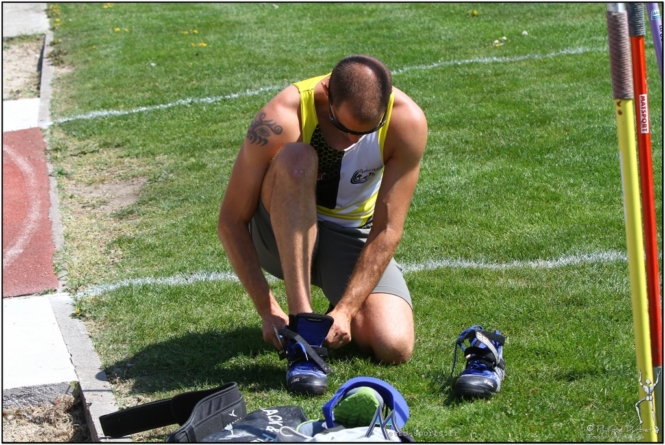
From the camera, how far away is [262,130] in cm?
401

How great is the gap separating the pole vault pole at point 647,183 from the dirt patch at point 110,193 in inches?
175

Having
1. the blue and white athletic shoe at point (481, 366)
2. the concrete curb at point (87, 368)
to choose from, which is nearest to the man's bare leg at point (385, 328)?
the blue and white athletic shoe at point (481, 366)

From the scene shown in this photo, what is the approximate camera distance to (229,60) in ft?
33.7

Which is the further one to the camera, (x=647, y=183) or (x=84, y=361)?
(x=84, y=361)

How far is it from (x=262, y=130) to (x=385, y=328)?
108 centimetres

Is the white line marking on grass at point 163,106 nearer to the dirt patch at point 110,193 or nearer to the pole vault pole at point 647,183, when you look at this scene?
the dirt patch at point 110,193

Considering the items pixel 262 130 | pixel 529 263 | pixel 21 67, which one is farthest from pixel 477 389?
pixel 21 67

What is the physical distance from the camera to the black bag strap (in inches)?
132

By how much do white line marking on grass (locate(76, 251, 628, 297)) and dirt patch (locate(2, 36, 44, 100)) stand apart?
554cm

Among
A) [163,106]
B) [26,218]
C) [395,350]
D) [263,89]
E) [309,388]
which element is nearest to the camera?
[309,388]

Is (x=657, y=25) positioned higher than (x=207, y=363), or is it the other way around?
(x=657, y=25)

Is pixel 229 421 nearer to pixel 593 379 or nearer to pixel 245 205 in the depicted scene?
pixel 245 205

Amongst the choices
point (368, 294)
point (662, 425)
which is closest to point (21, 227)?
point (368, 294)

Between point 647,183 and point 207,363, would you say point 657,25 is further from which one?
point 207,363
